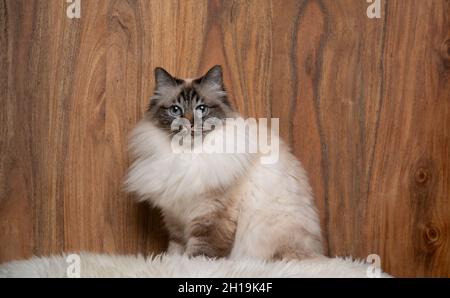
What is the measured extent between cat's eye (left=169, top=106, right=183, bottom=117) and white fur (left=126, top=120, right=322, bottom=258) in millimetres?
81

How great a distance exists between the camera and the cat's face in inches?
66.4

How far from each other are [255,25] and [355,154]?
661 millimetres

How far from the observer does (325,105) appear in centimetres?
199

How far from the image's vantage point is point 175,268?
139 cm

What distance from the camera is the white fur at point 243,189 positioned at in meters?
1.63

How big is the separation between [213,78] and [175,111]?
179 millimetres

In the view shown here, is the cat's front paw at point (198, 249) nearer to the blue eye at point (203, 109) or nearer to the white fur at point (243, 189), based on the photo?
the white fur at point (243, 189)
